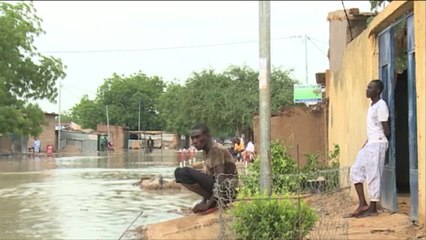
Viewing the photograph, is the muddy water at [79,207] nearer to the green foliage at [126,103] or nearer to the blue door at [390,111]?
the blue door at [390,111]

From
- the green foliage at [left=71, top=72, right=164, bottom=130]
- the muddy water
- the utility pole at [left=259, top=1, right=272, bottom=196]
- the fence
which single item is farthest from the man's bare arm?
the green foliage at [left=71, top=72, right=164, bottom=130]

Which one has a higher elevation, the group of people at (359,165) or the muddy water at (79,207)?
the group of people at (359,165)

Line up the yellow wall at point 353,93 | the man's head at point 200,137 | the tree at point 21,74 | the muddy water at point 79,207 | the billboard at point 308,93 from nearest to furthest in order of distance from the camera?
the man's head at point 200,137, the yellow wall at point 353,93, the muddy water at point 79,207, the billboard at point 308,93, the tree at point 21,74

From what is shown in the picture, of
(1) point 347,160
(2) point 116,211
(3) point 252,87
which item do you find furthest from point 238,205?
(3) point 252,87

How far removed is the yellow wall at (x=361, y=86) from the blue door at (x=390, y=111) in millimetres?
182

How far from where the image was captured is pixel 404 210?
22.8ft

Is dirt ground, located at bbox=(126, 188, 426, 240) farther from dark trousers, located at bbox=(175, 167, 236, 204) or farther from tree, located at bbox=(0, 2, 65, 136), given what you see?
tree, located at bbox=(0, 2, 65, 136)

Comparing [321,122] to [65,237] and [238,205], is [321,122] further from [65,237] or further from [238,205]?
[238,205]

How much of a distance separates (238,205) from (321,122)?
37.5 ft

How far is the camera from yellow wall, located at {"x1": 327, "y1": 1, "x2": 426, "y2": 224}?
5840 millimetres

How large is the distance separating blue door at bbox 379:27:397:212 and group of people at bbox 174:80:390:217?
31 centimetres

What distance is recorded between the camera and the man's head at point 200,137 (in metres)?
7.16

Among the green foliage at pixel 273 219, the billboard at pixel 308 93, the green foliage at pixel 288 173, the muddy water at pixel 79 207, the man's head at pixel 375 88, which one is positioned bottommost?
the muddy water at pixel 79 207

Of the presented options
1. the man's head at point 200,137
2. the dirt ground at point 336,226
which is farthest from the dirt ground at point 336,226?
the man's head at point 200,137
